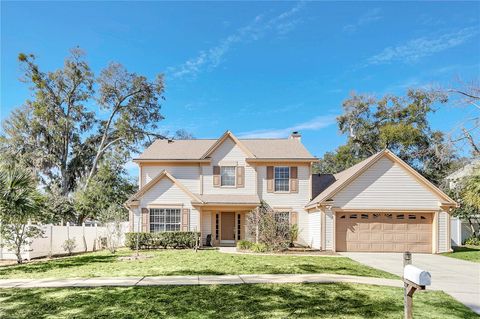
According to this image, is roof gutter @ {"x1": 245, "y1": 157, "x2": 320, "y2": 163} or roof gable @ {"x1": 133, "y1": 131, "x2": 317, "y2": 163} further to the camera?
roof gable @ {"x1": 133, "y1": 131, "x2": 317, "y2": 163}

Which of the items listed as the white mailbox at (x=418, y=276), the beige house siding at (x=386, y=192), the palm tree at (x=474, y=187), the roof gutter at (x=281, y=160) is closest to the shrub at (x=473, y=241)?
the beige house siding at (x=386, y=192)

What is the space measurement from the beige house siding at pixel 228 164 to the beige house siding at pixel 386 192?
19.3ft

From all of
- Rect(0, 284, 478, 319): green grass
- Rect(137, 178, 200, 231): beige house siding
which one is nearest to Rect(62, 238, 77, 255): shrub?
Rect(137, 178, 200, 231): beige house siding

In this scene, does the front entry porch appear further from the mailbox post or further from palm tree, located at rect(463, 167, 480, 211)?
the mailbox post

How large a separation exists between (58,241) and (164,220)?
586 cm

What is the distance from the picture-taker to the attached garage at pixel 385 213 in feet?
62.3

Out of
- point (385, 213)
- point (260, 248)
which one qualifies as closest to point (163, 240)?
point (260, 248)

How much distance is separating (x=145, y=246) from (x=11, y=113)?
76.6 feet

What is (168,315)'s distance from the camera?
652 cm

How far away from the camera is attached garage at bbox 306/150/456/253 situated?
19.0 m

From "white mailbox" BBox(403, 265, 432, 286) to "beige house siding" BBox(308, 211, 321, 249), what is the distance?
46.9 feet

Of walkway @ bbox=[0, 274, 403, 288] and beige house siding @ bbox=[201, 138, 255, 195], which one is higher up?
beige house siding @ bbox=[201, 138, 255, 195]

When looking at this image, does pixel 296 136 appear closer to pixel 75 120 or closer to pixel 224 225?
pixel 224 225

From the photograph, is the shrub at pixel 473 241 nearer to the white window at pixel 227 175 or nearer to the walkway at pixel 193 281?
the white window at pixel 227 175
